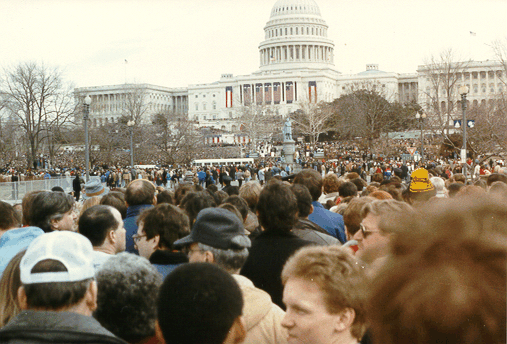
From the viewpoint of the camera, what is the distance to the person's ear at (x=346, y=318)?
9.12 ft

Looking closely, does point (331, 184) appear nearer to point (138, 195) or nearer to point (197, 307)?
point (138, 195)

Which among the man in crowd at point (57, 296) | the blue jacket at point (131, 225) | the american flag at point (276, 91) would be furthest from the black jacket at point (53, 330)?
the american flag at point (276, 91)

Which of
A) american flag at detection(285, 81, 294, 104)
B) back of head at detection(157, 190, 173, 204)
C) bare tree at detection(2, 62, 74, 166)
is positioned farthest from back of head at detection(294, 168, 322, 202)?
american flag at detection(285, 81, 294, 104)

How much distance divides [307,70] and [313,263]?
428 feet

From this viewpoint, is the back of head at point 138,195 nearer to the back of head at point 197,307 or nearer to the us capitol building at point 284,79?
the back of head at point 197,307

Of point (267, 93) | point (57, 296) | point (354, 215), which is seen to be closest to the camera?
point (57, 296)

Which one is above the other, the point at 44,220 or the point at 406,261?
the point at 406,261

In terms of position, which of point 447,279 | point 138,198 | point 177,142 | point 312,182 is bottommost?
point 138,198

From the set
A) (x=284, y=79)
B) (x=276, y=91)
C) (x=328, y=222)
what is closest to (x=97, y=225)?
(x=328, y=222)

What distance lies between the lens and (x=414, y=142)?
2598 inches

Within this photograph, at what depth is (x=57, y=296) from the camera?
2795 mm

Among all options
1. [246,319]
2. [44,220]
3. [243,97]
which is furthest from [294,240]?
[243,97]

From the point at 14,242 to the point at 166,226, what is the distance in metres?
1.41

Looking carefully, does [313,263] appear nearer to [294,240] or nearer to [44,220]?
[294,240]
